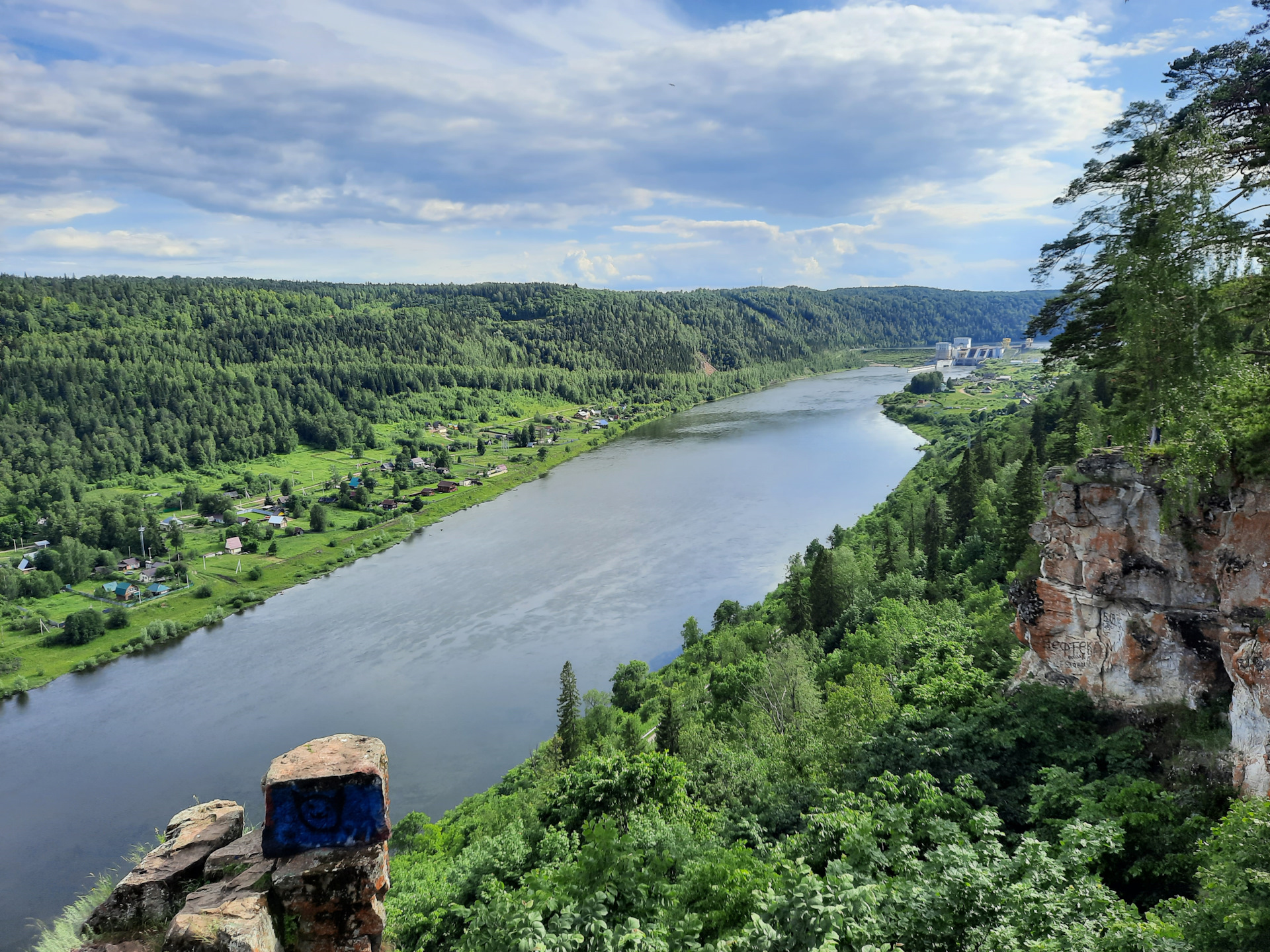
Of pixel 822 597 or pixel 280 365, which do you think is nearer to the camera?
pixel 822 597

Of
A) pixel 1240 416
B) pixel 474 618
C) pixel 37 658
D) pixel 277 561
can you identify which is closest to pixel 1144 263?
Answer: pixel 1240 416

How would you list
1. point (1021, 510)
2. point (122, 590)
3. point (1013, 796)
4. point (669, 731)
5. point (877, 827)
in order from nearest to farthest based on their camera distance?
point (877, 827)
point (1013, 796)
point (669, 731)
point (1021, 510)
point (122, 590)

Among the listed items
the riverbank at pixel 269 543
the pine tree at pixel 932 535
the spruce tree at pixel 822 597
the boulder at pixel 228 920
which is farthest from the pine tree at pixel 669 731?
the riverbank at pixel 269 543

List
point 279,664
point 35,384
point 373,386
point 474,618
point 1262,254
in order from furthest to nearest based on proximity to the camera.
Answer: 1. point 373,386
2. point 35,384
3. point 474,618
4. point 279,664
5. point 1262,254

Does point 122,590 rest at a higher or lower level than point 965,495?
lower

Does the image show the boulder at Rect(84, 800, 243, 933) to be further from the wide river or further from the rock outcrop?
the wide river

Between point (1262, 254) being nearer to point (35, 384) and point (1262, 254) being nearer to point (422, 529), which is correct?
point (422, 529)

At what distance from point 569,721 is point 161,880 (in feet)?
75.5

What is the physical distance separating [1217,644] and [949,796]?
18.5 feet

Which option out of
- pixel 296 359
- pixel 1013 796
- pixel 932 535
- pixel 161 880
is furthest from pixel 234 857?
pixel 296 359

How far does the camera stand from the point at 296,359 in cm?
12875

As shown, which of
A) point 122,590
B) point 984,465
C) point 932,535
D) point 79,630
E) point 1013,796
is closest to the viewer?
point 1013,796

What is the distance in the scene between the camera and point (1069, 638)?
1437cm

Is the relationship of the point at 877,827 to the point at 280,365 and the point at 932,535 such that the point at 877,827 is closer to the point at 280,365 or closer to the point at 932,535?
the point at 932,535
